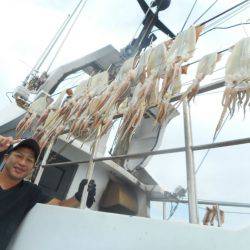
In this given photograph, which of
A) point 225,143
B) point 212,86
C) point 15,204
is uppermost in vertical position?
point 212,86

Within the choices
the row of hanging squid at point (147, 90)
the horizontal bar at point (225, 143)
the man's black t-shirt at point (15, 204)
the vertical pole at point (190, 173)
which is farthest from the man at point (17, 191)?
the horizontal bar at point (225, 143)

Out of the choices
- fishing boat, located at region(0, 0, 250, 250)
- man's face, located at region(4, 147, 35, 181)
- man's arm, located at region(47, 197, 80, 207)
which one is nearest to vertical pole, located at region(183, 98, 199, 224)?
fishing boat, located at region(0, 0, 250, 250)

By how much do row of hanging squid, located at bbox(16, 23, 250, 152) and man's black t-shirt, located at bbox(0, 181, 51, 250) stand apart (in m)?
0.75

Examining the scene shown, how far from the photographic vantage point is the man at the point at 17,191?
250cm

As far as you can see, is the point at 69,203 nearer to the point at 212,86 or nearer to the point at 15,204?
the point at 15,204

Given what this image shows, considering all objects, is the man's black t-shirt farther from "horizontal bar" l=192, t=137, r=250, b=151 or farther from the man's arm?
"horizontal bar" l=192, t=137, r=250, b=151

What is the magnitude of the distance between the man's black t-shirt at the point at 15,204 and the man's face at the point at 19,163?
132mm

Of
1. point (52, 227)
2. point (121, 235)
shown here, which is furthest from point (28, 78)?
point (121, 235)

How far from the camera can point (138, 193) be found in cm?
667

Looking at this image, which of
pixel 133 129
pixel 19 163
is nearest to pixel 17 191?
pixel 19 163

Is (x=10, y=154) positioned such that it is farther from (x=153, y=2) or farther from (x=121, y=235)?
(x=153, y=2)

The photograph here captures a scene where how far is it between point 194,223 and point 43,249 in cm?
138

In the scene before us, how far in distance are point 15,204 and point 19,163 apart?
379mm

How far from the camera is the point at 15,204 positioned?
256 cm
